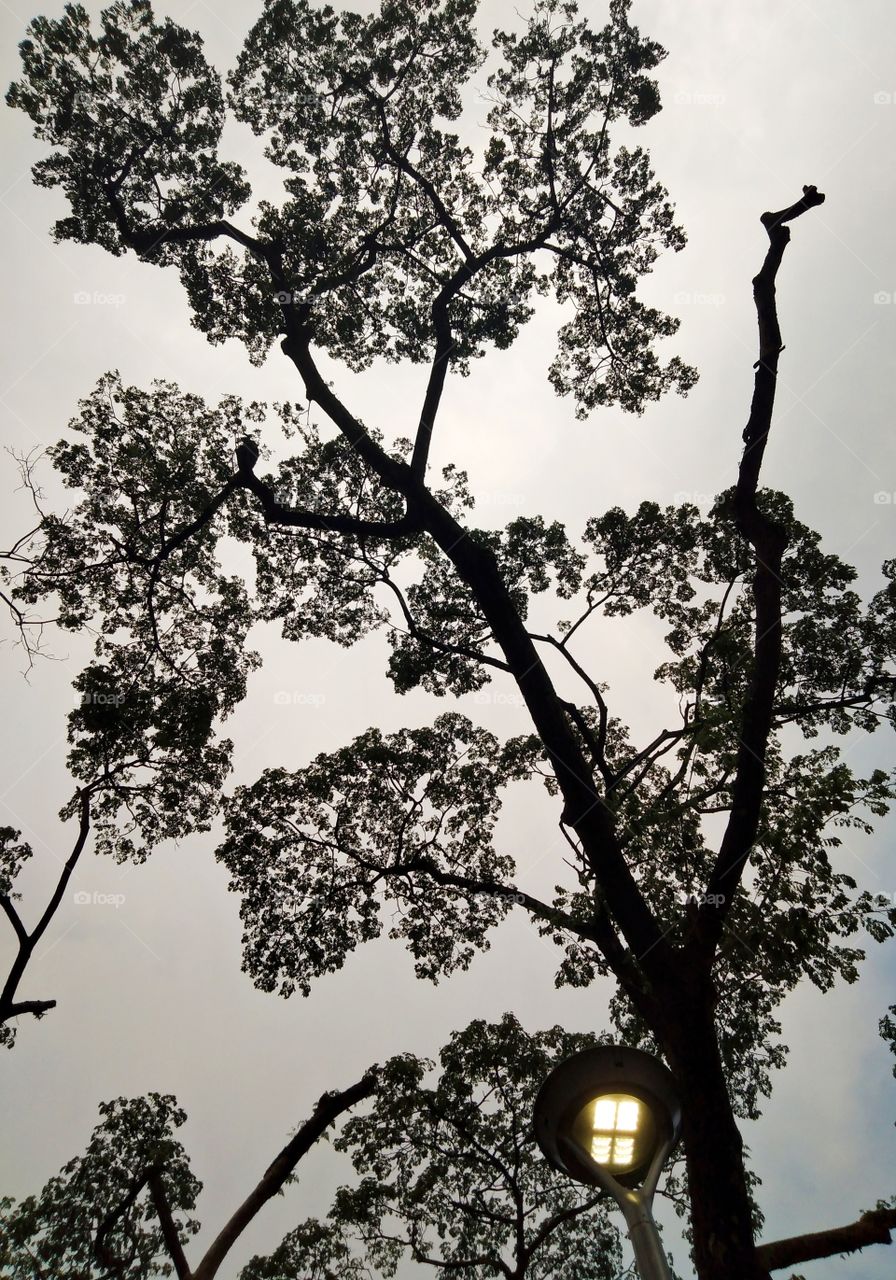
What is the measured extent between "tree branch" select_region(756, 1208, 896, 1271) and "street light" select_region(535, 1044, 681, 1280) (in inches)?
75.5

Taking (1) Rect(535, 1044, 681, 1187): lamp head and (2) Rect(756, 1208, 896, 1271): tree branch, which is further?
(2) Rect(756, 1208, 896, 1271): tree branch

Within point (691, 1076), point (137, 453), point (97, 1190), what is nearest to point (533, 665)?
point (691, 1076)

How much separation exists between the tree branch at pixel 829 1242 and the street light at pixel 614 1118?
1.92 m

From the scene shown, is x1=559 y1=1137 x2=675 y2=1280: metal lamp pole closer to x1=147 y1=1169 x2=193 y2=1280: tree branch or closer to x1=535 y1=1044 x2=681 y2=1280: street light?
x1=535 y1=1044 x2=681 y2=1280: street light

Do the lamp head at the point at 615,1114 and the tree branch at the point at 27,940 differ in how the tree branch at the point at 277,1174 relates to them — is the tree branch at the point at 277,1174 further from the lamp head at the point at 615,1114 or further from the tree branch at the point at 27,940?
the lamp head at the point at 615,1114

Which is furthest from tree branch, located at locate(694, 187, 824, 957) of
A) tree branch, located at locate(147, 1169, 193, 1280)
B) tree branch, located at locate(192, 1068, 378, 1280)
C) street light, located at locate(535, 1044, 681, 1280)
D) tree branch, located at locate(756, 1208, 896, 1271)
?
tree branch, located at locate(147, 1169, 193, 1280)

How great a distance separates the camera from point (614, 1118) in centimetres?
314

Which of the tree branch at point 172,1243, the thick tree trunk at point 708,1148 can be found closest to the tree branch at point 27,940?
the tree branch at point 172,1243

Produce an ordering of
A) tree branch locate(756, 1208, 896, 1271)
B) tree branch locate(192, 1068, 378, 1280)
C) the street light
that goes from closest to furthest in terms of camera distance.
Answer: the street light → tree branch locate(756, 1208, 896, 1271) → tree branch locate(192, 1068, 378, 1280)

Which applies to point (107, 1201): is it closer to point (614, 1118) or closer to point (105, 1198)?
point (105, 1198)

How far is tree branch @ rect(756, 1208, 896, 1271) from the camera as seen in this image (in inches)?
161

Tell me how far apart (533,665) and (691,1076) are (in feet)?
14.7

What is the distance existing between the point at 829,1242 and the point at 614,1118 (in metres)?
2.43

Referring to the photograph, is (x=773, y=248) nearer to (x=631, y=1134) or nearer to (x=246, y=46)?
(x=631, y=1134)
